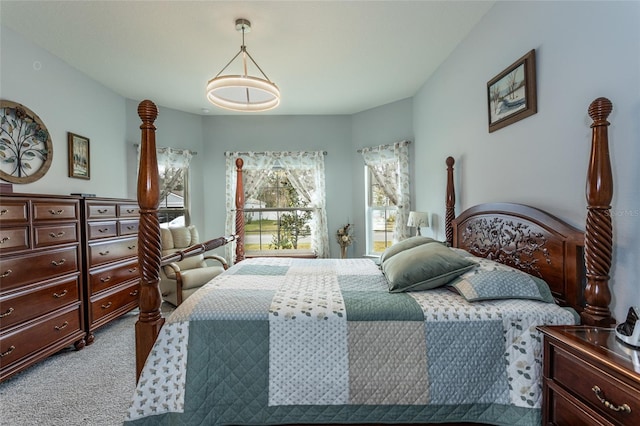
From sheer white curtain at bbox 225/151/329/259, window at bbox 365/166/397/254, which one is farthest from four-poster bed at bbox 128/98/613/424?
sheer white curtain at bbox 225/151/329/259

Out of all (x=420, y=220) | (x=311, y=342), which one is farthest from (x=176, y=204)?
(x=311, y=342)

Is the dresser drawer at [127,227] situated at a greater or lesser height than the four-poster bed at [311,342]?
greater

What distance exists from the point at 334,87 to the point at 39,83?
117 inches

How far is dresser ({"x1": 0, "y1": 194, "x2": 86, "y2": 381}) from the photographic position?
6.79 feet

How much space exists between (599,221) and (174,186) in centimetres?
471

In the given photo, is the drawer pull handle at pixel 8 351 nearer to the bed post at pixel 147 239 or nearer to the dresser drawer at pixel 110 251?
the dresser drawer at pixel 110 251

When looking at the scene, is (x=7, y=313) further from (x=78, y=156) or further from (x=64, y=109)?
(x=64, y=109)

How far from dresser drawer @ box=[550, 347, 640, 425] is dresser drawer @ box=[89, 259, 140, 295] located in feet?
11.1

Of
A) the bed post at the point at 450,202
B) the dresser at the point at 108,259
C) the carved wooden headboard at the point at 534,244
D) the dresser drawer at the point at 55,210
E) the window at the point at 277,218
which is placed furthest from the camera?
the window at the point at 277,218

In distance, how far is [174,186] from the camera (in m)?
4.55

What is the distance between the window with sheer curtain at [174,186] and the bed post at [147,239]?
3.20 meters

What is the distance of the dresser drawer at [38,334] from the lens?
206cm

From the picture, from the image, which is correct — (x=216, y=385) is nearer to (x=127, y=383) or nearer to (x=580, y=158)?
(x=127, y=383)

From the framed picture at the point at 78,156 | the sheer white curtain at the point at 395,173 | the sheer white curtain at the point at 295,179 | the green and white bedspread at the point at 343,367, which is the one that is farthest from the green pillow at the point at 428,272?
the framed picture at the point at 78,156
